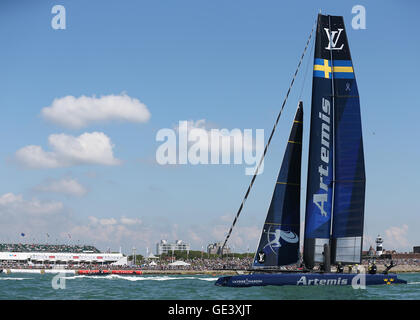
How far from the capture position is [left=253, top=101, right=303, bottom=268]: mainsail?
34.1m

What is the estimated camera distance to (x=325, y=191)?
1377 inches

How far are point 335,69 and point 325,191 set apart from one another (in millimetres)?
8497

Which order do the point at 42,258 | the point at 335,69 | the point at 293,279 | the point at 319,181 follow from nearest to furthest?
1. the point at 293,279
2. the point at 319,181
3. the point at 335,69
4. the point at 42,258

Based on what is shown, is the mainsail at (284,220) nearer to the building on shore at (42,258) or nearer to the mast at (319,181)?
the mast at (319,181)

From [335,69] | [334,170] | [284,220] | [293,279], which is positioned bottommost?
[293,279]

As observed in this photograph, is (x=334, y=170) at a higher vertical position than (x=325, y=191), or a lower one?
higher

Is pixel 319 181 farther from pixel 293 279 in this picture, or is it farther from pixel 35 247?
pixel 35 247

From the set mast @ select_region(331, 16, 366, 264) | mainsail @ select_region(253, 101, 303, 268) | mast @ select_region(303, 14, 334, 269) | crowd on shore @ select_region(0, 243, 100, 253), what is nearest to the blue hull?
mainsail @ select_region(253, 101, 303, 268)

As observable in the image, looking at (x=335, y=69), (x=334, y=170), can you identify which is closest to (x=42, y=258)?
(x=334, y=170)

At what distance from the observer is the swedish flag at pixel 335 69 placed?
35.7 m

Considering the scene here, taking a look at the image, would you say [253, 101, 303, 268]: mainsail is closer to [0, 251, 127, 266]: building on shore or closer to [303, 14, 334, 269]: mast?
[303, 14, 334, 269]: mast
